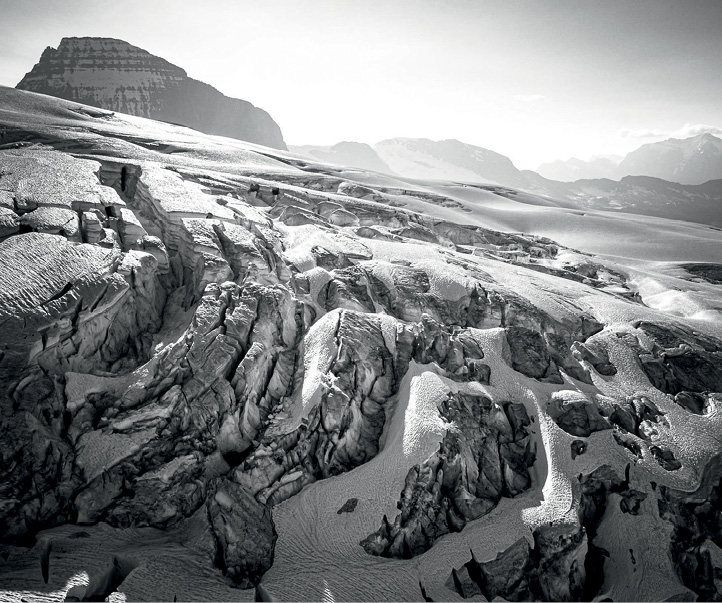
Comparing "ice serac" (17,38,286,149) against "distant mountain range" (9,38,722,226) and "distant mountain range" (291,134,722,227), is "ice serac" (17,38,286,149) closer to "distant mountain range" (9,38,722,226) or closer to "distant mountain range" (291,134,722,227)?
"distant mountain range" (9,38,722,226)

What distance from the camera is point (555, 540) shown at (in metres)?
11.9

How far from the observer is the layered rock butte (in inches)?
440

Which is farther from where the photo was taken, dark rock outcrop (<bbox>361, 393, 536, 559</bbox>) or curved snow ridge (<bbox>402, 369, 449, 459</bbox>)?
curved snow ridge (<bbox>402, 369, 449, 459</bbox>)

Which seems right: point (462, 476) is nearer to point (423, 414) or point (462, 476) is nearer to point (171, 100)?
point (423, 414)

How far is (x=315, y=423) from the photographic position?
14.0 metres

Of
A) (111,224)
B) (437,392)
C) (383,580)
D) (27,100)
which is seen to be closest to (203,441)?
(383,580)

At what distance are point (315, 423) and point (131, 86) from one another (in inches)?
5151

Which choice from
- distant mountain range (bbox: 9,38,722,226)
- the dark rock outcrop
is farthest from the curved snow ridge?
distant mountain range (bbox: 9,38,722,226)

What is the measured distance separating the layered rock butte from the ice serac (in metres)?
108

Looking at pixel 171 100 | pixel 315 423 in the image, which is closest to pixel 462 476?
pixel 315 423

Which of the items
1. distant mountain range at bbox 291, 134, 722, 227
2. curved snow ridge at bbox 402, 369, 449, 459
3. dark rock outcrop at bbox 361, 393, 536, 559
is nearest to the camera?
dark rock outcrop at bbox 361, 393, 536, 559

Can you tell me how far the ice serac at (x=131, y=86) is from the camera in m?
105

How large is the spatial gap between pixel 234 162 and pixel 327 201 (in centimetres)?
1685

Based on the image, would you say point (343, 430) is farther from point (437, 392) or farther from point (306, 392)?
point (437, 392)
